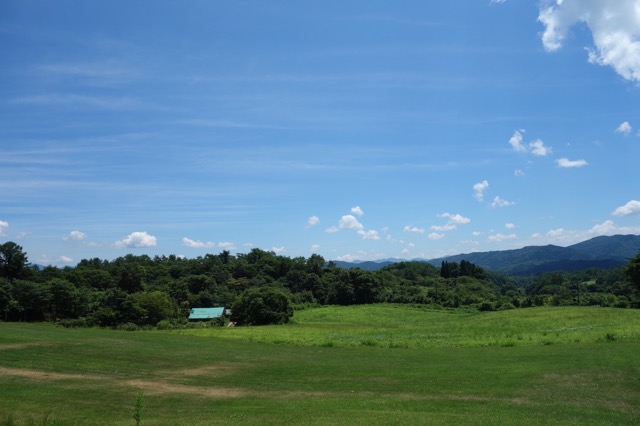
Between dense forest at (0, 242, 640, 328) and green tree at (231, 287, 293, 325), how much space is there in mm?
371

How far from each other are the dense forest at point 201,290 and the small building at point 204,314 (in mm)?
2418

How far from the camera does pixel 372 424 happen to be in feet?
54.2

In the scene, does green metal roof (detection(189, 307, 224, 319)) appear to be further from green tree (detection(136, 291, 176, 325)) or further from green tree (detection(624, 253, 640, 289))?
green tree (detection(624, 253, 640, 289))

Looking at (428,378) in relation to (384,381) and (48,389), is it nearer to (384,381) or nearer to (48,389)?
(384,381)

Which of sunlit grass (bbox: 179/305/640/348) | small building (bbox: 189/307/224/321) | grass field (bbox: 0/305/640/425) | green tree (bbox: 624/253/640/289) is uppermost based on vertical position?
green tree (bbox: 624/253/640/289)

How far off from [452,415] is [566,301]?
11041 centimetres

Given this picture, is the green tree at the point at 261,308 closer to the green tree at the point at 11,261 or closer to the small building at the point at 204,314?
the small building at the point at 204,314

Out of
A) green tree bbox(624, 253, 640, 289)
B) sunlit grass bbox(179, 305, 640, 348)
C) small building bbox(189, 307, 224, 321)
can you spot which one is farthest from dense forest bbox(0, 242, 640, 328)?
sunlit grass bbox(179, 305, 640, 348)

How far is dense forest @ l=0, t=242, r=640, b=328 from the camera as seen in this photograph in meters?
85.2

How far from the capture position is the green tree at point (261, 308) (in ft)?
284

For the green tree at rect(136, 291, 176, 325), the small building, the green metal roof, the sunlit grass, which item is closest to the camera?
the sunlit grass

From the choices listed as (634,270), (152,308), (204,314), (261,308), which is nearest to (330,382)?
(261,308)

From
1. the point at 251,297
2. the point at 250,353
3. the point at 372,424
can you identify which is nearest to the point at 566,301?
the point at 251,297

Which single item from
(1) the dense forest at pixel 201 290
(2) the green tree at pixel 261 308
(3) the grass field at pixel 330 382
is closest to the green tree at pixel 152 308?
(1) the dense forest at pixel 201 290
